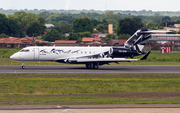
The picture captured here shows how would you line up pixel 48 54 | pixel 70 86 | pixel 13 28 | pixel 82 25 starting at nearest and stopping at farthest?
1. pixel 70 86
2. pixel 48 54
3. pixel 13 28
4. pixel 82 25

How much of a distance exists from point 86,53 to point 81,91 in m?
20.6

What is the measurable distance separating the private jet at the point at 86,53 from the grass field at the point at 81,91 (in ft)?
31.5

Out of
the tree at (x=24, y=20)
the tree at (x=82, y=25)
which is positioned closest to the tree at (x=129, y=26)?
the tree at (x=82, y=25)

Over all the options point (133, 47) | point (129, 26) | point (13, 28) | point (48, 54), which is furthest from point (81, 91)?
point (13, 28)

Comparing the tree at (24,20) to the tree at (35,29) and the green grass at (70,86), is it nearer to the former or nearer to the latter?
the tree at (35,29)

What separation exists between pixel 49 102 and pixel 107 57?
2691 cm

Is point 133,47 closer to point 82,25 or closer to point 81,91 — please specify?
point 81,91

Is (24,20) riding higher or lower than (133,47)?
higher

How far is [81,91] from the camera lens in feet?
81.3

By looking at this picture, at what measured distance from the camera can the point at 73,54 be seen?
4453 centimetres

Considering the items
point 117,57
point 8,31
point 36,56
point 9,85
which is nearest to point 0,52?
point 36,56

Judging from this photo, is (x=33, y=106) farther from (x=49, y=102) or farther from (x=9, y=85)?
(x=9, y=85)

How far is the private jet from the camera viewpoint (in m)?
43.2

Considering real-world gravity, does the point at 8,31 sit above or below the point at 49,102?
above
